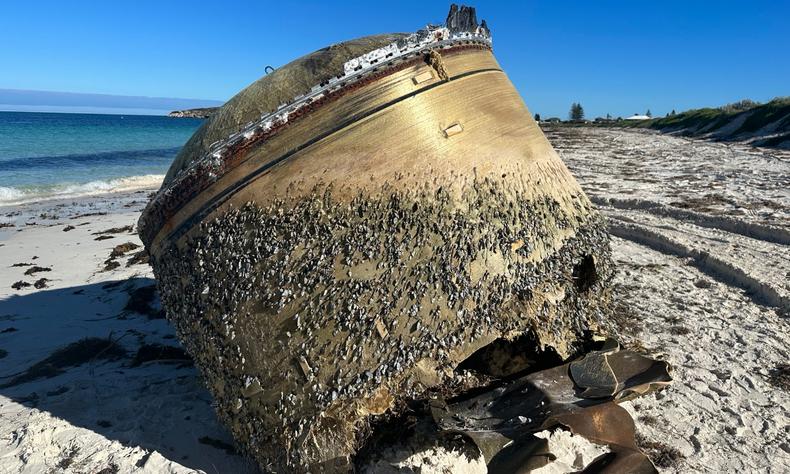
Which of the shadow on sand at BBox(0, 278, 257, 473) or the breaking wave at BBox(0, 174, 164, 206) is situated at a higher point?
the shadow on sand at BBox(0, 278, 257, 473)

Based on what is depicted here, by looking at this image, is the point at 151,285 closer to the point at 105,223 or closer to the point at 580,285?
the point at 580,285

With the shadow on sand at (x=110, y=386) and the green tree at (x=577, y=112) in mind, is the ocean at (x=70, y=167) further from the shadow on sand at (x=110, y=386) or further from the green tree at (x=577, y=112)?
the green tree at (x=577, y=112)

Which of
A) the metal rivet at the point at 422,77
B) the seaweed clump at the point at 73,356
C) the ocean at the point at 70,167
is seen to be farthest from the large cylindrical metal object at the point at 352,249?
the ocean at the point at 70,167

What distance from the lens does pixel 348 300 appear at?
2328 mm

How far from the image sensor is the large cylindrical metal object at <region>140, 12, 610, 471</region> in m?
2.33

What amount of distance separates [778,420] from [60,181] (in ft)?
71.7

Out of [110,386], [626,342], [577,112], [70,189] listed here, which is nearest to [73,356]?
[110,386]

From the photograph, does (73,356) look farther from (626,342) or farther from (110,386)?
(626,342)

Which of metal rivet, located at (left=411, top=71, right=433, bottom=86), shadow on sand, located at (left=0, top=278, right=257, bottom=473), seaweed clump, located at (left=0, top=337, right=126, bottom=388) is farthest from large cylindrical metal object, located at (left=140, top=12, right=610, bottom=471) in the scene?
seaweed clump, located at (left=0, top=337, right=126, bottom=388)

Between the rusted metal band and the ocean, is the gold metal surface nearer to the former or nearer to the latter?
the rusted metal band

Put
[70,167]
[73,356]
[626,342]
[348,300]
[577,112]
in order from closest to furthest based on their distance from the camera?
1. [348,300]
2. [626,342]
3. [73,356]
4. [70,167]
5. [577,112]

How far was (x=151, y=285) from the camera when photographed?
637 centimetres

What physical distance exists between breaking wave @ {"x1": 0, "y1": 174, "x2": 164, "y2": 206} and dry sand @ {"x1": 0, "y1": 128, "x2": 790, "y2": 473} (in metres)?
8.12

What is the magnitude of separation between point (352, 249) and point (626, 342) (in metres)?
1.84
